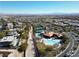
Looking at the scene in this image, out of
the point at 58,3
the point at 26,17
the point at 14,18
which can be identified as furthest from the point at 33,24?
the point at 58,3

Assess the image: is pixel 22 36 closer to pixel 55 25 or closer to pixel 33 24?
pixel 33 24

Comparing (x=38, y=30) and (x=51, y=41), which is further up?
(x=38, y=30)

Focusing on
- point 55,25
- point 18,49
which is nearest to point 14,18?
point 18,49

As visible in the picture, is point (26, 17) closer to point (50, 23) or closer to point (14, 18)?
point (14, 18)

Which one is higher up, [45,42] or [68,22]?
[68,22]

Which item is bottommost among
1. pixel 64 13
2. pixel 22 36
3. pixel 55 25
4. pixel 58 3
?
pixel 22 36

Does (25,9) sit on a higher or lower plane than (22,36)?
higher
